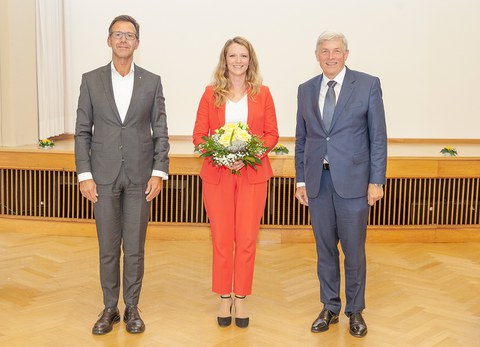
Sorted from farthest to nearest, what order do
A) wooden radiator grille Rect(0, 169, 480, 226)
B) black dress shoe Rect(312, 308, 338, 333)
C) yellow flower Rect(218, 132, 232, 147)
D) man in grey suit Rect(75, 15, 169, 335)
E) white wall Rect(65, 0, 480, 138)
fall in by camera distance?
white wall Rect(65, 0, 480, 138) → wooden radiator grille Rect(0, 169, 480, 226) → black dress shoe Rect(312, 308, 338, 333) → man in grey suit Rect(75, 15, 169, 335) → yellow flower Rect(218, 132, 232, 147)

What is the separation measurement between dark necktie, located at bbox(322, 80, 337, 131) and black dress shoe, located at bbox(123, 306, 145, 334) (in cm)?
154

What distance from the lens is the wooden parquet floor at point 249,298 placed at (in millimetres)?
3535

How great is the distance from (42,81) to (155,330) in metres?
4.29

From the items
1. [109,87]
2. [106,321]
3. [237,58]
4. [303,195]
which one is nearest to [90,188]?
[109,87]

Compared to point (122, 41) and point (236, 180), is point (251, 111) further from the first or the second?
point (122, 41)

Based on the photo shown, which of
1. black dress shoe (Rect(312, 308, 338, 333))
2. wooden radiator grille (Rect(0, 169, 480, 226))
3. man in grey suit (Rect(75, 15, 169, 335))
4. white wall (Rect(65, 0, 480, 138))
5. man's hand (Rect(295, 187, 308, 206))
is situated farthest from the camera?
white wall (Rect(65, 0, 480, 138))

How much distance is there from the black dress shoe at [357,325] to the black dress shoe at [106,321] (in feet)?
4.54

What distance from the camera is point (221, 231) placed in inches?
145

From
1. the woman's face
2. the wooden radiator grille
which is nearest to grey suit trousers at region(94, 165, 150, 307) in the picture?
the woman's face

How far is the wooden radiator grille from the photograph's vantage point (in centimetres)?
588

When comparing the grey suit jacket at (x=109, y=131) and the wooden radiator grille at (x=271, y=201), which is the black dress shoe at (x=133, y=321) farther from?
the wooden radiator grille at (x=271, y=201)

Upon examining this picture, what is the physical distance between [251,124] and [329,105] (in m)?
0.47

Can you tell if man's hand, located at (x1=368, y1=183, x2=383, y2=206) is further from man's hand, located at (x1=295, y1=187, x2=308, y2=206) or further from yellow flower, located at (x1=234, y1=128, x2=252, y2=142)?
yellow flower, located at (x1=234, y1=128, x2=252, y2=142)

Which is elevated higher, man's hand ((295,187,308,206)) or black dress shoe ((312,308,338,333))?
man's hand ((295,187,308,206))
